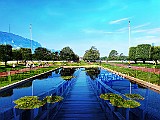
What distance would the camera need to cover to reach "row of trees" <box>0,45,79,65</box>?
2014 inches

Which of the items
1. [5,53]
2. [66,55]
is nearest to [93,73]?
[5,53]

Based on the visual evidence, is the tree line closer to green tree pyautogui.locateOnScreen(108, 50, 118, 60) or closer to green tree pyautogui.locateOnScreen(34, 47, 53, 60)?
green tree pyautogui.locateOnScreen(34, 47, 53, 60)

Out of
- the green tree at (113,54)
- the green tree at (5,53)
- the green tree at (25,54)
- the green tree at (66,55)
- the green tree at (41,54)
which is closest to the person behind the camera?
the green tree at (5,53)

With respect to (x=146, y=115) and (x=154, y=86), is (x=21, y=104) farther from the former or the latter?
(x=154, y=86)

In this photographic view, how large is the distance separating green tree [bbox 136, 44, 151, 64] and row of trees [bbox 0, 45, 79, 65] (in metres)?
35.2

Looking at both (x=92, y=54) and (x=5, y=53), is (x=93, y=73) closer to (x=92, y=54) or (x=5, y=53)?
(x=5, y=53)

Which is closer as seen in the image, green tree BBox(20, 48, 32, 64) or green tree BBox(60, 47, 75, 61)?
green tree BBox(20, 48, 32, 64)

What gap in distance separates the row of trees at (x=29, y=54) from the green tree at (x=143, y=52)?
35214 millimetres

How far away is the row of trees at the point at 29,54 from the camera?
5116 centimetres

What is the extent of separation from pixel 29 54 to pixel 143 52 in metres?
37.7

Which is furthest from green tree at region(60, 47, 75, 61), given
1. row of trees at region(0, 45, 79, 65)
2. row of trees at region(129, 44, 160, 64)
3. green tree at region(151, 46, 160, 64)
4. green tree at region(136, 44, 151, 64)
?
green tree at region(151, 46, 160, 64)

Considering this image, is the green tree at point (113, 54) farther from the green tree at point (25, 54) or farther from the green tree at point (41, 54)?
the green tree at point (25, 54)

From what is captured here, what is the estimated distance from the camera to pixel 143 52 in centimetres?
7169

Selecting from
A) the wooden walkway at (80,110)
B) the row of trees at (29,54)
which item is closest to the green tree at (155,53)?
the row of trees at (29,54)
